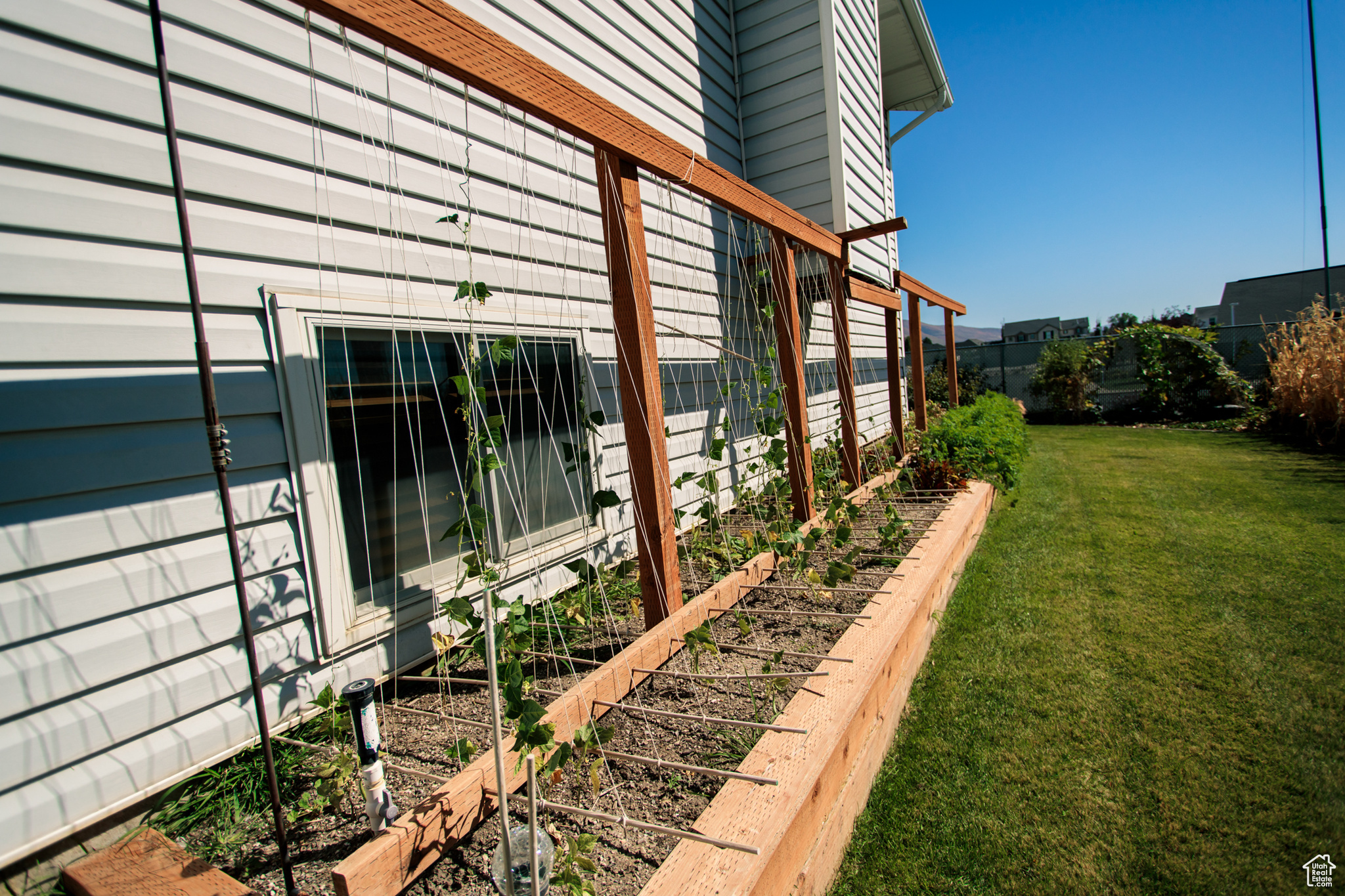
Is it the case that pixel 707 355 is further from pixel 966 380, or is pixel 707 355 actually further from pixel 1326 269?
pixel 1326 269

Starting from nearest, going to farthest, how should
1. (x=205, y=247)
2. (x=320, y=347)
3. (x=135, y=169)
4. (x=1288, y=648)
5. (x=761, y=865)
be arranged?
(x=761, y=865) → (x=135, y=169) → (x=205, y=247) → (x=320, y=347) → (x=1288, y=648)

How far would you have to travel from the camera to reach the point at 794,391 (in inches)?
139

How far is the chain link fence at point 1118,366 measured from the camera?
1101 cm

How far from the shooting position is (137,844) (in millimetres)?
1357

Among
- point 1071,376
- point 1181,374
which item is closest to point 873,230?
point 1071,376

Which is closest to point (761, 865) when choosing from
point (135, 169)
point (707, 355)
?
point (135, 169)

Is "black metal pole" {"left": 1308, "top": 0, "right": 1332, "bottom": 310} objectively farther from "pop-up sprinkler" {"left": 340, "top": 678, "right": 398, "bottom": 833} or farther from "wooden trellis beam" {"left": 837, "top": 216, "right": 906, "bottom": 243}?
"pop-up sprinkler" {"left": 340, "top": 678, "right": 398, "bottom": 833}

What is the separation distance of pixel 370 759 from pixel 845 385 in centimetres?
392

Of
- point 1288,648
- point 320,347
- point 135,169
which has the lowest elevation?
point 1288,648

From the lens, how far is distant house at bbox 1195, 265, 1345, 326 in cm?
2339

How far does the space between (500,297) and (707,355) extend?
74.0 inches

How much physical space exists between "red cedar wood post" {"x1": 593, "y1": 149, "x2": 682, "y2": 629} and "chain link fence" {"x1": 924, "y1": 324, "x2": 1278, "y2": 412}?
12.1m

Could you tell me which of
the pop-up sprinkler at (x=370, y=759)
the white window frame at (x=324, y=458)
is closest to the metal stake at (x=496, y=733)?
the pop-up sprinkler at (x=370, y=759)

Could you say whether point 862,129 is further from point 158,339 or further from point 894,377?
point 158,339
